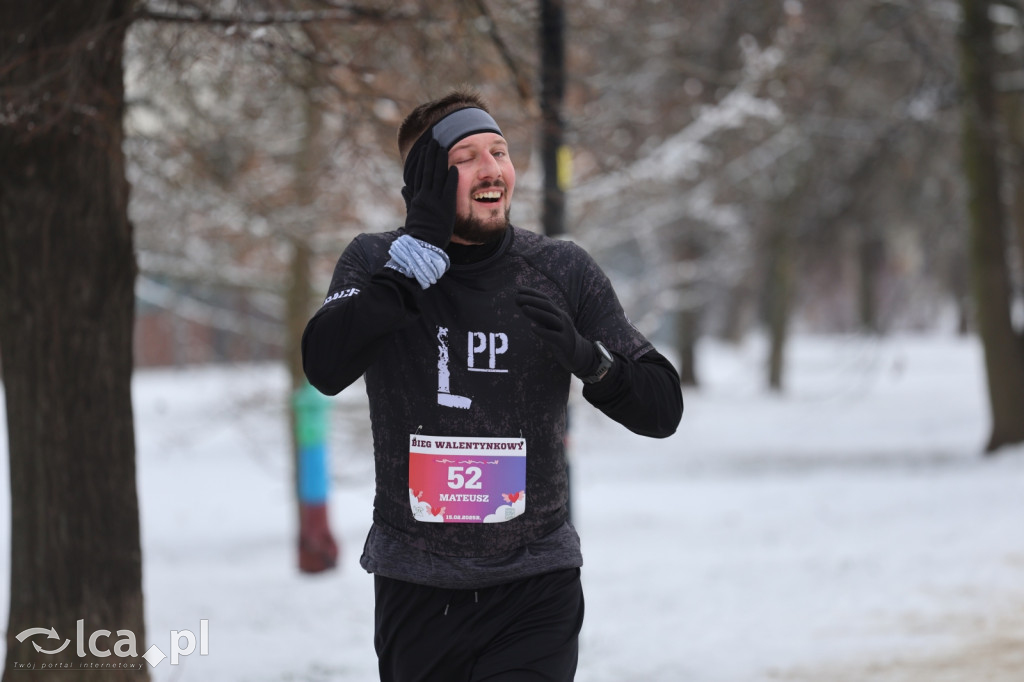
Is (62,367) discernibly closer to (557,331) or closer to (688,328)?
(557,331)

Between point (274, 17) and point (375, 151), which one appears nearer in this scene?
point (274, 17)

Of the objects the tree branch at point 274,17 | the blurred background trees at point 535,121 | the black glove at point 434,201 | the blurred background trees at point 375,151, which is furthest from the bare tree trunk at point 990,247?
the black glove at point 434,201

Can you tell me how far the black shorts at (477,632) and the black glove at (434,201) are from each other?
2.66 ft

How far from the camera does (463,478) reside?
9.39 ft

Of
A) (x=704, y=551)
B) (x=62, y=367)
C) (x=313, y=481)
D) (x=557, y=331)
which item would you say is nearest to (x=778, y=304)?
(x=704, y=551)

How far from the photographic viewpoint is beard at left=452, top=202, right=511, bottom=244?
9.50 ft

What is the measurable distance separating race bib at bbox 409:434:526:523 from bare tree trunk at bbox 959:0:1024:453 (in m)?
12.8

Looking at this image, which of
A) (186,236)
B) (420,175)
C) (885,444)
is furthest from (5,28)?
(885,444)

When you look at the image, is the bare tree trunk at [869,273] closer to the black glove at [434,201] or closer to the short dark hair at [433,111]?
the short dark hair at [433,111]

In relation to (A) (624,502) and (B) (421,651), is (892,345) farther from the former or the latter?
(B) (421,651)

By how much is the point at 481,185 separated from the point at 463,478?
0.66 metres

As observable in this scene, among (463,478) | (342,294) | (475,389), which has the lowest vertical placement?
(463,478)

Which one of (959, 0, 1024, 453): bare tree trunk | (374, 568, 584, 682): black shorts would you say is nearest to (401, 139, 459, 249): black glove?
(374, 568, 584, 682): black shorts

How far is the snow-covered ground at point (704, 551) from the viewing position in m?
6.64
